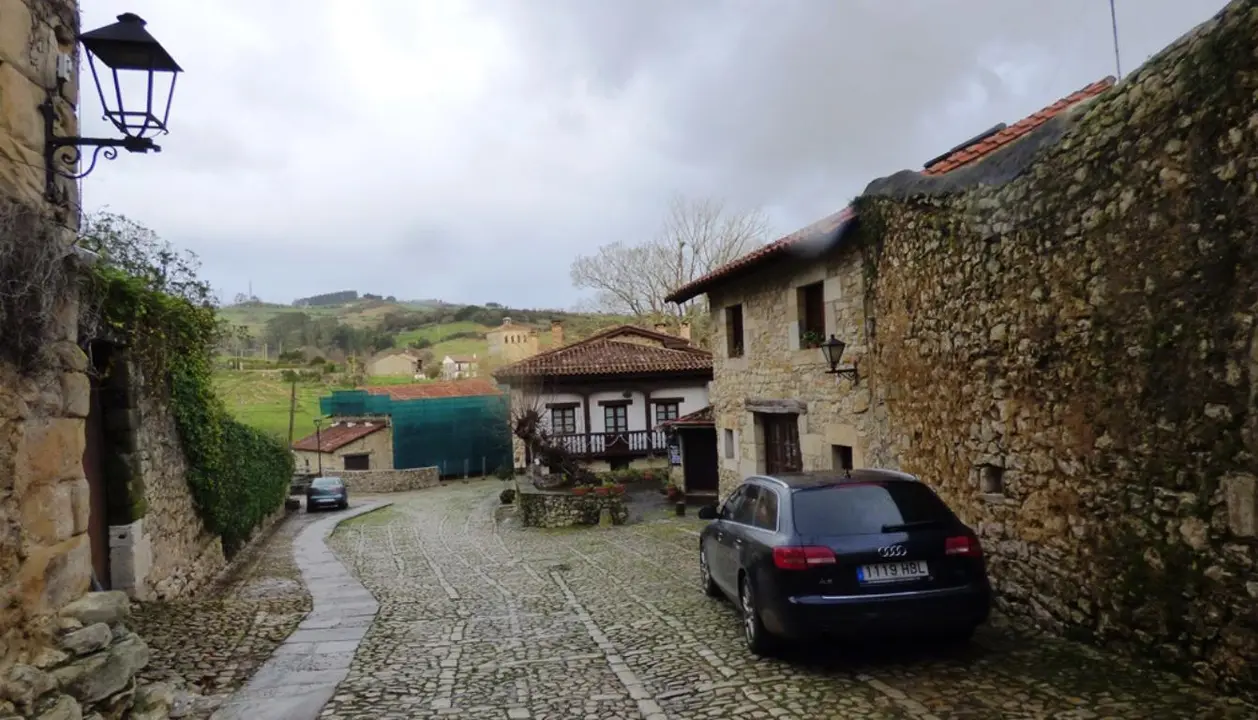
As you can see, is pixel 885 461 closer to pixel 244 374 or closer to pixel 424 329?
pixel 244 374

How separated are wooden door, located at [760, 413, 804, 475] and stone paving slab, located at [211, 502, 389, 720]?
6.89m

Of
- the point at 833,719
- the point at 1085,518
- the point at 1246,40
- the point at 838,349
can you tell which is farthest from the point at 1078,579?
the point at 838,349

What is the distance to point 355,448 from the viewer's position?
4188 cm

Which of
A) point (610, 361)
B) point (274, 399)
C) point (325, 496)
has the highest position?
point (610, 361)

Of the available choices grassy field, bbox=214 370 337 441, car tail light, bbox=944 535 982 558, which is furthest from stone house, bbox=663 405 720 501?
grassy field, bbox=214 370 337 441

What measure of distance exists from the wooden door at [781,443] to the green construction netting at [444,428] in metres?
26.0

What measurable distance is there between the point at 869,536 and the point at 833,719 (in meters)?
1.34

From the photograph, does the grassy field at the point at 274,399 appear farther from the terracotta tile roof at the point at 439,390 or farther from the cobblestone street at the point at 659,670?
the cobblestone street at the point at 659,670

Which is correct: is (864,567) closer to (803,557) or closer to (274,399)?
(803,557)

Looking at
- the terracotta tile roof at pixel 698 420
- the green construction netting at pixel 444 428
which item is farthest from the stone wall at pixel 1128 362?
the green construction netting at pixel 444 428

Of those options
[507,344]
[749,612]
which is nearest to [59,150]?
[749,612]

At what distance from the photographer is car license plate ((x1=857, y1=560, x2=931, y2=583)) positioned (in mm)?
5301

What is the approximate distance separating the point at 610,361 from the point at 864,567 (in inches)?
965

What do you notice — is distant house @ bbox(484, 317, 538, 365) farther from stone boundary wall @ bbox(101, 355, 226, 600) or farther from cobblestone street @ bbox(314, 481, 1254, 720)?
cobblestone street @ bbox(314, 481, 1254, 720)
